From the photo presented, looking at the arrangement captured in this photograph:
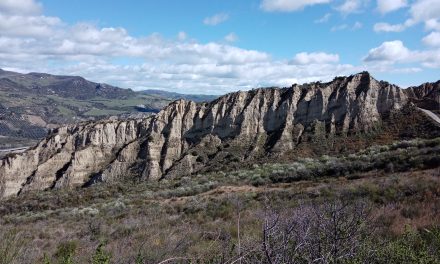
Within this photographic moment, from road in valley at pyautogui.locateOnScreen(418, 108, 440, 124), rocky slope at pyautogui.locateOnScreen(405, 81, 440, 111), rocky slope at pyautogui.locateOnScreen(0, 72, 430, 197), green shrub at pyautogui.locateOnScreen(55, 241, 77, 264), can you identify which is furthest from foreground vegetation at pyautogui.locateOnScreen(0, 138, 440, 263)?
rocky slope at pyautogui.locateOnScreen(405, 81, 440, 111)

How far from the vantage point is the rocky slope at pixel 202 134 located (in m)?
49.8

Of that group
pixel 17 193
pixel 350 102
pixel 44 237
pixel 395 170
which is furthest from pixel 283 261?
pixel 17 193

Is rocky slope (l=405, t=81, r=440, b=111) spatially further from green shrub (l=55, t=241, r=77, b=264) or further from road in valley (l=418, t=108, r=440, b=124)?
green shrub (l=55, t=241, r=77, b=264)

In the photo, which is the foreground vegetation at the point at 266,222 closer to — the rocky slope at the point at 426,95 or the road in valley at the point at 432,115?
the road in valley at the point at 432,115

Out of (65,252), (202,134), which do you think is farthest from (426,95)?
(65,252)

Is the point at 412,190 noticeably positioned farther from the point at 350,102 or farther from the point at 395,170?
the point at 350,102

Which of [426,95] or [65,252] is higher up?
[426,95]

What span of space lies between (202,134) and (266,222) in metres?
51.5

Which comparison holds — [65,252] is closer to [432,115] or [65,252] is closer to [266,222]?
[266,222]

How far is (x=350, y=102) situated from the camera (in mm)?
50812

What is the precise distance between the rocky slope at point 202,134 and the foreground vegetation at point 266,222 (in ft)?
22.1

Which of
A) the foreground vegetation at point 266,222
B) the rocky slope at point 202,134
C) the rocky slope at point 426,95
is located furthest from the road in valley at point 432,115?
the foreground vegetation at point 266,222

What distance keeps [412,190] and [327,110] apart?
37.4m

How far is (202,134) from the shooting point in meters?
55.5
